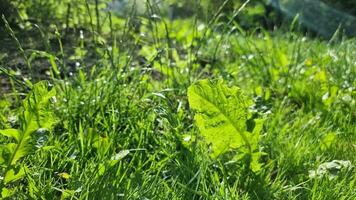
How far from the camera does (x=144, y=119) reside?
1829 mm

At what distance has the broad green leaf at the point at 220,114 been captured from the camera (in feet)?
5.10

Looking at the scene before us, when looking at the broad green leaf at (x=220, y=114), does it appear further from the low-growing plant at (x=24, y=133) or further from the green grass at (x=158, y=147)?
the low-growing plant at (x=24, y=133)

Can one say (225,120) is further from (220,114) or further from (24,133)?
(24,133)

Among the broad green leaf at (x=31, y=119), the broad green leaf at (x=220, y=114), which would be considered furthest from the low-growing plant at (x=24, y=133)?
the broad green leaf at (x=220, y=114)

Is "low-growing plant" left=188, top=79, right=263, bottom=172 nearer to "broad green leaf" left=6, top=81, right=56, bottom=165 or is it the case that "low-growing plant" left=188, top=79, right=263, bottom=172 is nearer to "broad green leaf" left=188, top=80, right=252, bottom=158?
"broad green leaf" left=188, top=80, right=252, bottom=158

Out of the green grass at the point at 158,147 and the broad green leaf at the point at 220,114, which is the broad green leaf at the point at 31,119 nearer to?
the green grass at the point at 158,147

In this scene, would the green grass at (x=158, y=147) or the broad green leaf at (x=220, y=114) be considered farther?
the broad green leaf at (x=220, y=114)

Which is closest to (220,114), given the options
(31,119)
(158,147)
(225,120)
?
(225,120)

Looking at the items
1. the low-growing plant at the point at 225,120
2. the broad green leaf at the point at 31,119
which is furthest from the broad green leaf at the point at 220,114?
the broad green leaf at the point at 31,119

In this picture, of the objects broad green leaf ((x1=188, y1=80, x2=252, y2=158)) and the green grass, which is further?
broad green leaf ((x1=188, y1=80, x2=252, y2=158))

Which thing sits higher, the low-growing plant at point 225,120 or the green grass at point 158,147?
the low-growing plant at point 225,120

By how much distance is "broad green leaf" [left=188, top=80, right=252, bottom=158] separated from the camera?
1556 mm

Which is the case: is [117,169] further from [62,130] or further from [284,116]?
[284,116]

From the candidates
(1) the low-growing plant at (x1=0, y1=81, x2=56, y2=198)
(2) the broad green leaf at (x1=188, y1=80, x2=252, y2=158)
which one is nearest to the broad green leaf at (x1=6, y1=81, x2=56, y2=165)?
(1) the low-growing plant at (x1=0, y1=81, x2=56, y2=198)
